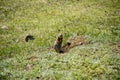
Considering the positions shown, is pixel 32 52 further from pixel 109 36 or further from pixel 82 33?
pixel 109 36

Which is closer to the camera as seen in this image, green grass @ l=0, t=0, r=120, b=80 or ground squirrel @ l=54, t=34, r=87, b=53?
green grass @ l=0, t=0, r=120, b=80

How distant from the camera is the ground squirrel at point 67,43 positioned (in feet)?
60.8

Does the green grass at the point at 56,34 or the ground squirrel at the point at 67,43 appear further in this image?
the ground squirrel at the point at 67,43

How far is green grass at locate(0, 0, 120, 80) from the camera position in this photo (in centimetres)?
1486

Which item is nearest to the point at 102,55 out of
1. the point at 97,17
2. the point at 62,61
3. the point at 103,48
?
the point at 103,48

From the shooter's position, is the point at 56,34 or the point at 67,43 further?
the point at 56,34

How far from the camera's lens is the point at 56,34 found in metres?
21.3

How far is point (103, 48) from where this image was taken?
17.6 metres

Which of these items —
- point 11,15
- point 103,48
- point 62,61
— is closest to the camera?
point 62,61

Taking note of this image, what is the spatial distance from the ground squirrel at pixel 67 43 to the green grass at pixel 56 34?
2.09ft

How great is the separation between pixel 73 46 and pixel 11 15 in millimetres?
9697

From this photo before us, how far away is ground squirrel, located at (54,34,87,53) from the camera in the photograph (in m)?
18.5

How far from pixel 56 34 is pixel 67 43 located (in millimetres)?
1963

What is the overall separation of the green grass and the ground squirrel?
0.64m
